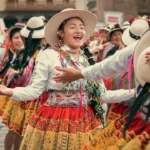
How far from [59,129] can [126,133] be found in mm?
1421

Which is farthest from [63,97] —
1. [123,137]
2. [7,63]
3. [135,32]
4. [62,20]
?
[7,63]

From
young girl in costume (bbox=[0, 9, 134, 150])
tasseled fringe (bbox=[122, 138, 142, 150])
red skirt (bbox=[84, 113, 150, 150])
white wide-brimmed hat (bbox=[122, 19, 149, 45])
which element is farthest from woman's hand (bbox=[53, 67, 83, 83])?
white wide-brimmed hat (bbox=[122, 19, 149, 45])

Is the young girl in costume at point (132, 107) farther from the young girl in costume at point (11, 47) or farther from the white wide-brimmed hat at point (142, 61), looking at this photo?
the young girl in costume at point (11, 47)

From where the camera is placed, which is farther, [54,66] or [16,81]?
[16,81]

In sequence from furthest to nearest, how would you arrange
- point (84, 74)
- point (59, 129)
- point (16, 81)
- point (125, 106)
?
point (16, 81) < point (125, 106) < point (59, 129) < point (84, 74)

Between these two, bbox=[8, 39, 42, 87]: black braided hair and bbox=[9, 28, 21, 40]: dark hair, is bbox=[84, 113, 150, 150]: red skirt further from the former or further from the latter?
bbox=[9, 28, 21, 40]: dark hair

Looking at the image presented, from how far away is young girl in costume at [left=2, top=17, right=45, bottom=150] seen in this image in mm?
7008

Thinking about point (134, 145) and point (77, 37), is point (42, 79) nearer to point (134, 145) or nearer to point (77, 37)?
point (77, 37)

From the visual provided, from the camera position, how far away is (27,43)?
7.51 meters

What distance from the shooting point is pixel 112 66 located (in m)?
4.06

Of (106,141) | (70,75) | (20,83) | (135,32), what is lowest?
(20,83)

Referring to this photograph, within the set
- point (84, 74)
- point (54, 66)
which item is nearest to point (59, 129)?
point (54, 66)

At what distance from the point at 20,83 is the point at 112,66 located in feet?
11.0

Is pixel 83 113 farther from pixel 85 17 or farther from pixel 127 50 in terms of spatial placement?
pixel 127 50
